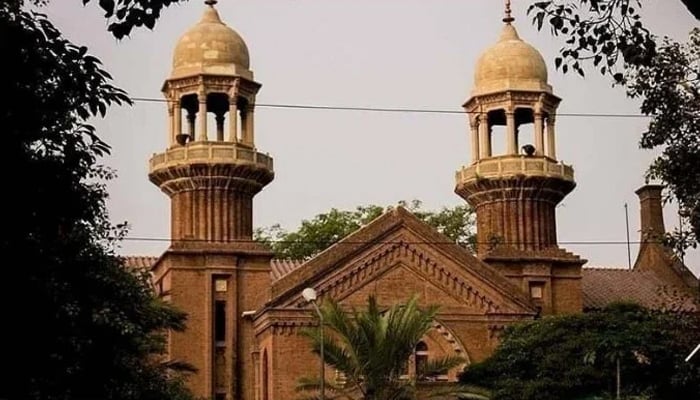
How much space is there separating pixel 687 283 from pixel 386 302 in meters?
16.2

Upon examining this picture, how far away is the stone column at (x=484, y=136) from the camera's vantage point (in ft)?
196

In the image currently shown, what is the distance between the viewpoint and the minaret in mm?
53594

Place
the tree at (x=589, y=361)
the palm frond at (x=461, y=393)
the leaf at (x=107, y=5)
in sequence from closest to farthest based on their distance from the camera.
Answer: the leaf at (x=107, y=5), the palm frond at (x=461, y=393), the tree at (x=589, y=361)

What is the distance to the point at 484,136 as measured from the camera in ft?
196

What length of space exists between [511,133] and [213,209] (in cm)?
1185

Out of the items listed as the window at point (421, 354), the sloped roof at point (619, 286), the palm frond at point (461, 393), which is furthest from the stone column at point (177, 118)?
the sloped roof at point (619, 286)

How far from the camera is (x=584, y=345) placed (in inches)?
1855

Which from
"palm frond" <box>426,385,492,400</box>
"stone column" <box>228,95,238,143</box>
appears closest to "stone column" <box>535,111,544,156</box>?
"stone column" <box>228,95,238,143</box>

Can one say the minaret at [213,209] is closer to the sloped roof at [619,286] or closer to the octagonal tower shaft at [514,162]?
the octagonal tower shaft at [514,162]

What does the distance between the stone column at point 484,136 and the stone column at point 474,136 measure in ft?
1.00

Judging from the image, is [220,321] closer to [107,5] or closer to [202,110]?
[202,110]

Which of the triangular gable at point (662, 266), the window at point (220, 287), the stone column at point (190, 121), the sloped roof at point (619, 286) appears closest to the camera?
the window at point (220, 287)

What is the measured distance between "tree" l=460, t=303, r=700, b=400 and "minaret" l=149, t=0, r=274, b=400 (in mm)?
9095

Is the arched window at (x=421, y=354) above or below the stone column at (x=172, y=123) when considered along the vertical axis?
below
